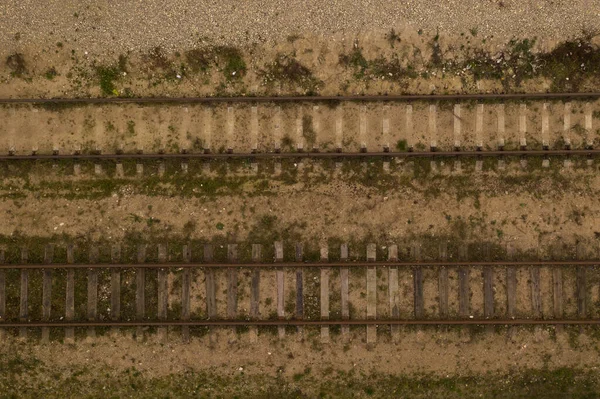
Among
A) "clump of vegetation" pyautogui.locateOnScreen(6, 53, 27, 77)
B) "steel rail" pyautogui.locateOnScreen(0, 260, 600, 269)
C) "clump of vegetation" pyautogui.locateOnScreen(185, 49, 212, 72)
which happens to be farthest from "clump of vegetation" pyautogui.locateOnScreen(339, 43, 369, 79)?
"clump of vegetation" pyautogui.locateOnScreen(6, 53, 27, 77)

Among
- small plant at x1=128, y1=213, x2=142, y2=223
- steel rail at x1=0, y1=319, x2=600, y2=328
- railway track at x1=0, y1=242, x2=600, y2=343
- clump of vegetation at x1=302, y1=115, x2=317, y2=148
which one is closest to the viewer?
steel rail at x1=0, y1=319, x2=600, y2=328

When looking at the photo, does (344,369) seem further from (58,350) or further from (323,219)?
(58,350)

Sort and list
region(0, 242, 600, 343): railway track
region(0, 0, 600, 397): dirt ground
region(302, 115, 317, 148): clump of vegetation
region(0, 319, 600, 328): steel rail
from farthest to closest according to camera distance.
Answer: region(302, 115, 317, 148): clump of vegetation → region(0, 0, 600, 397): dirt ground → region(0, 242, 600, 343): railway track → region(0, 319, 600, 328): steel rail

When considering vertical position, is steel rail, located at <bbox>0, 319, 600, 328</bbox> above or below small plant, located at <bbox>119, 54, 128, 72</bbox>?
below

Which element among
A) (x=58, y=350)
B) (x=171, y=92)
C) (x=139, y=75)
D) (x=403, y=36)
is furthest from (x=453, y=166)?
(x=58, y=350)

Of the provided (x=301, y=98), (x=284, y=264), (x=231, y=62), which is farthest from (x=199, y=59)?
(x=284, y=264)

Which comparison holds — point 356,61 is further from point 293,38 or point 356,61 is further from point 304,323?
point 304,323

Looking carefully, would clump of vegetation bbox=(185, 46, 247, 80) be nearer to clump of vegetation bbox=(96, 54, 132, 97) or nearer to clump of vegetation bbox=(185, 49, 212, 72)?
clump of vegetation bbox=(185, 49, 212, 72)
